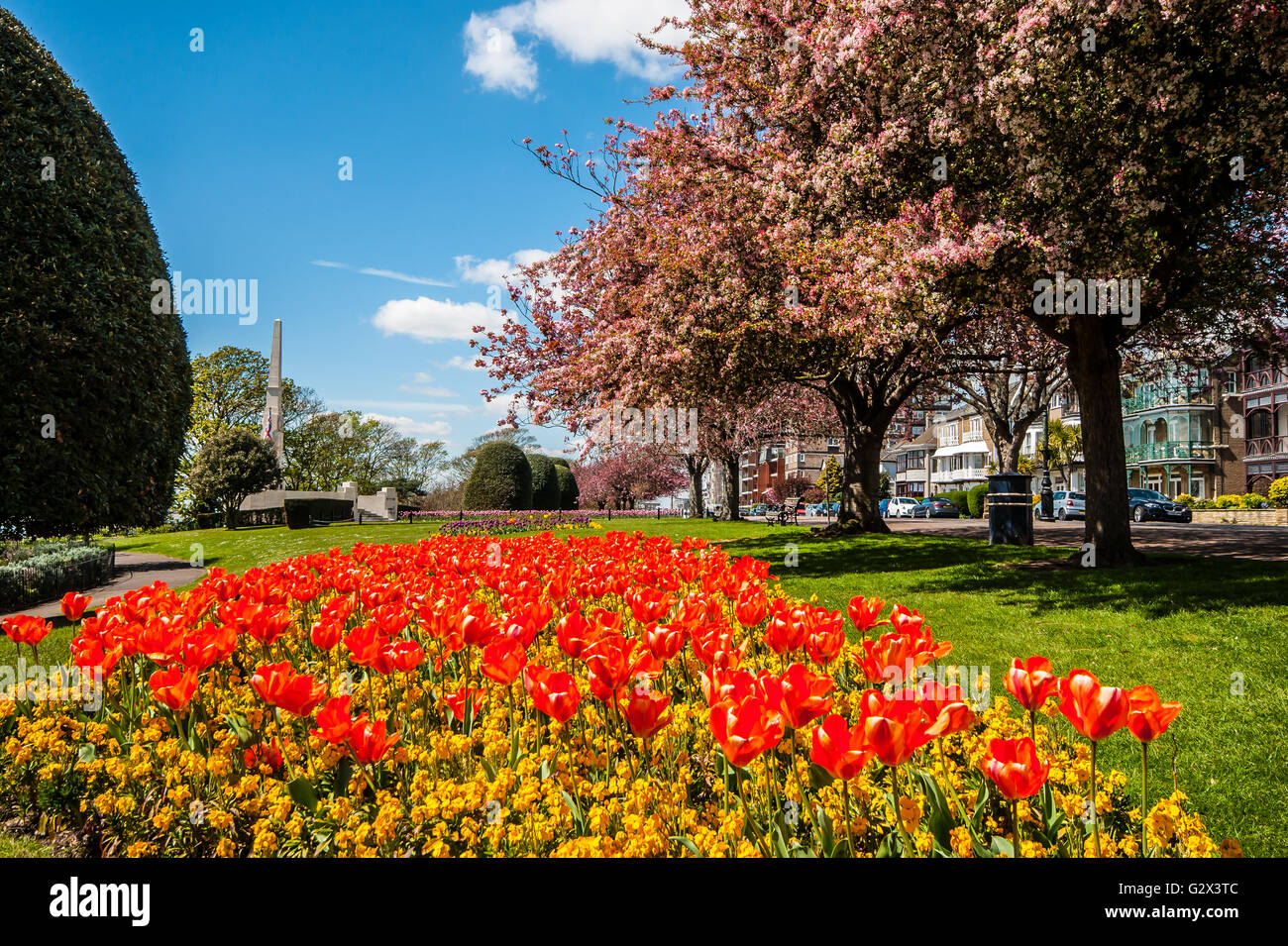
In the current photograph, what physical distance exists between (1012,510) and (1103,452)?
5689 millimetres

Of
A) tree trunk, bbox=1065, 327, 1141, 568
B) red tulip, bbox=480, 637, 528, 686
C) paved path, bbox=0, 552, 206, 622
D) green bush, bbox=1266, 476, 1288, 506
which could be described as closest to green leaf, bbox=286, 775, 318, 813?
red tulip, bbox=480, 637, 528, 686

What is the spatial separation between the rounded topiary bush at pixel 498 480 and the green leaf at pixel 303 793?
3444cm

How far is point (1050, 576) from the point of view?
10.5m

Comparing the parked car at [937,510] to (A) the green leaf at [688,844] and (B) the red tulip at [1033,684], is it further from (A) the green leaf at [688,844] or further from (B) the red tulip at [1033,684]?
(A) the green leaf at [688,844]

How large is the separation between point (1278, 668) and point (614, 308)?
1330cm

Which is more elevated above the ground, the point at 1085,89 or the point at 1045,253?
the point at 1085,89

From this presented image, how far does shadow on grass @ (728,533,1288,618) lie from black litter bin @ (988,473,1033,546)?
1809 millimetres

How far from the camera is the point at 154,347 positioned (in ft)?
39.2

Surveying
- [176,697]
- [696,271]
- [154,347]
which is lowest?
[176,697]
